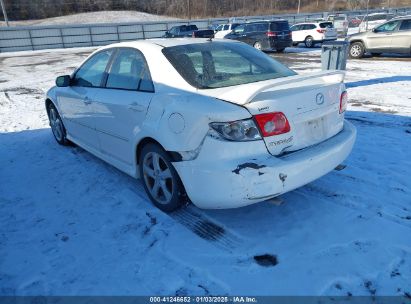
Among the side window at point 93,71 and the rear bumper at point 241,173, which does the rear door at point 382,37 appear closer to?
the side window at point 93,71

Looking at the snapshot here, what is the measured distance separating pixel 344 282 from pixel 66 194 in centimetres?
297

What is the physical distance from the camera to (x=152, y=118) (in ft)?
10.1

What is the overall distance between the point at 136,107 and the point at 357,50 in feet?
47.6

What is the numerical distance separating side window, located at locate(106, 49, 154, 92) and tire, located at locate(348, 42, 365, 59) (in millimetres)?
13965

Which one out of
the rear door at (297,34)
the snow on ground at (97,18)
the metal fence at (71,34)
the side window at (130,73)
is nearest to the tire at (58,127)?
the side window at (130,73)

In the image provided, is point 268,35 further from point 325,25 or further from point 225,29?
point 225,29

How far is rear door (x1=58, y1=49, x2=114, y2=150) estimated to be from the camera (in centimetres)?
412

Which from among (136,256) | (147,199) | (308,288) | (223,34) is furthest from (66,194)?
(223,34)

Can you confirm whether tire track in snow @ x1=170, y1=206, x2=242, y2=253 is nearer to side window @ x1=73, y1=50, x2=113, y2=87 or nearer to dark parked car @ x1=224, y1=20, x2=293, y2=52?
side window @ x1=73, y1=50, x2=113, y2=87

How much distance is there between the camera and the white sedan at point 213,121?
8.51ft

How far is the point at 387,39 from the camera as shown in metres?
14.2

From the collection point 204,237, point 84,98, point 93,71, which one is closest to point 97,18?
point 93,71

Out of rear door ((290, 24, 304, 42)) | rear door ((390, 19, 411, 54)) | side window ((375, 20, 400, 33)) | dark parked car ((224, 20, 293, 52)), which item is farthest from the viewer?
rear door ((290, 24, 304, 42))

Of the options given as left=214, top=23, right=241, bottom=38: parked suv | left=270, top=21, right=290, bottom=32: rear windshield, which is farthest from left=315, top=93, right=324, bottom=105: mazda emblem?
left=214, top=23, right=241, bottom=38: parked suv
